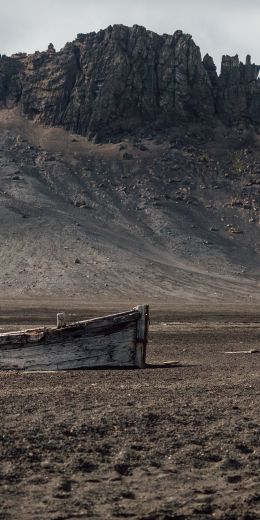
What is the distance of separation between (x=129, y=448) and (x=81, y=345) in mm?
6660

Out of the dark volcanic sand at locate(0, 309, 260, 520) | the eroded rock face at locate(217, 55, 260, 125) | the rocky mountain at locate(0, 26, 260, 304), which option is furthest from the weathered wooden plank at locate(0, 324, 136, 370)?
the eroded rock face at locate(217, 55, 260, 125)

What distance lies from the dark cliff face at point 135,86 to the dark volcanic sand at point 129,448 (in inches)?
2970

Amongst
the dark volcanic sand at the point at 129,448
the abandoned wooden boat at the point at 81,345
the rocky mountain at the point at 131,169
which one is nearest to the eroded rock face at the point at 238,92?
the rocky mountain at the point at 131,169

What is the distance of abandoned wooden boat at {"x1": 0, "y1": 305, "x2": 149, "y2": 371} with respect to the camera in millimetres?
15422

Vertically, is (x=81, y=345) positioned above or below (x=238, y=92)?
below

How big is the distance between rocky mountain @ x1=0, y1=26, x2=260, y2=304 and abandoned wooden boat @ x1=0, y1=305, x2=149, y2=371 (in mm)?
35598

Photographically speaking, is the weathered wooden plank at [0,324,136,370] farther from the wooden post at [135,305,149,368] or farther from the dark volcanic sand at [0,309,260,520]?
the dark volcanic sand at [0,309,260,520]

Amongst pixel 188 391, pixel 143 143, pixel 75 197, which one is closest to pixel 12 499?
pixel 188 391

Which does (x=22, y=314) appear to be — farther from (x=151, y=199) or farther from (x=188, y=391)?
(x=151, y=199)

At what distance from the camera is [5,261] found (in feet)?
184

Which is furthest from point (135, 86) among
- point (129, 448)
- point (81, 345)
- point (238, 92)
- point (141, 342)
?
point (129, 448)

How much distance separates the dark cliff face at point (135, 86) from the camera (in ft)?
287

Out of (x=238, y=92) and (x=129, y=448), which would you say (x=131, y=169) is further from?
(x=129, y=448)

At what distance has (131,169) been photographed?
3221 inches
